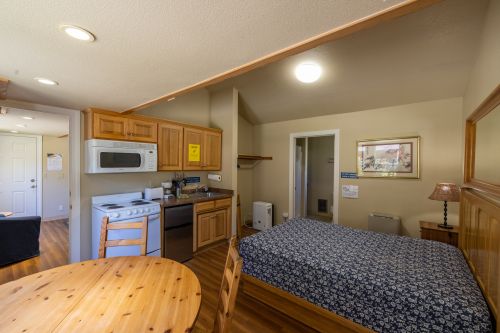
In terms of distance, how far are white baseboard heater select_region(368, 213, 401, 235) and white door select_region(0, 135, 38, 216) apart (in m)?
6.93

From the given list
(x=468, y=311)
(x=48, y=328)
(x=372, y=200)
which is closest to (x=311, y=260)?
(x=468, y=311)

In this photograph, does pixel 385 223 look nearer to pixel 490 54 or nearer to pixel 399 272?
pixel 399 272

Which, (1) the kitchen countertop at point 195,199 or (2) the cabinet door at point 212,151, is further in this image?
(2) the cabinet door at point 212,151

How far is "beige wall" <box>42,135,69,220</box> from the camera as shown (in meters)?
5.00

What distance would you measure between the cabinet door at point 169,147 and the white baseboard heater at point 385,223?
10.2 ft

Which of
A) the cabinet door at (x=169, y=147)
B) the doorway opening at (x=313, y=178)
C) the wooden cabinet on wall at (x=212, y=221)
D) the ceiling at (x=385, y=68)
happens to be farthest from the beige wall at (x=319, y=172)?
the cabinet door at (x=169, y=147)

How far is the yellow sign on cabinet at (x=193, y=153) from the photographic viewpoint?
353cm

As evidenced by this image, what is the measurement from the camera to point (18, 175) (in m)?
4.68

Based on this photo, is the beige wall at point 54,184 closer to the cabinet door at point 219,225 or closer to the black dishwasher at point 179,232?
the black dishwasher at point 179,232

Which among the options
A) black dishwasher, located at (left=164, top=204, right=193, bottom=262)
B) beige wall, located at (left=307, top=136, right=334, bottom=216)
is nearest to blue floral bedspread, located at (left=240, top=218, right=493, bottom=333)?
black dishwasher, located at (left=164, top=204, right=193, bottom=262)

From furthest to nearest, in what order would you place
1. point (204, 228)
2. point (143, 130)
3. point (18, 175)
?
point (18, 175)
point (204, 228)
point (143, 130)

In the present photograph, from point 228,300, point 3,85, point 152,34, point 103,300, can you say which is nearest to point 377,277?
point 228,300

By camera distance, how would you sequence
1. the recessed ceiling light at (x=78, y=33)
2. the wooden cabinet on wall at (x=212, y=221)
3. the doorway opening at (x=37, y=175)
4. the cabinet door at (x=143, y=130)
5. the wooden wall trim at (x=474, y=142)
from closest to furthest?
the recessed ceiling light at (x=78, y=33) < the wooden wall trim at (x=474, y=142) < the cabinet door at (x=143, y=130) < the wooden cabinet on wall at (x=212, y=221) < the doorway opening at (x=37, y=175)

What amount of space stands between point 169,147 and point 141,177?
2.07ft
